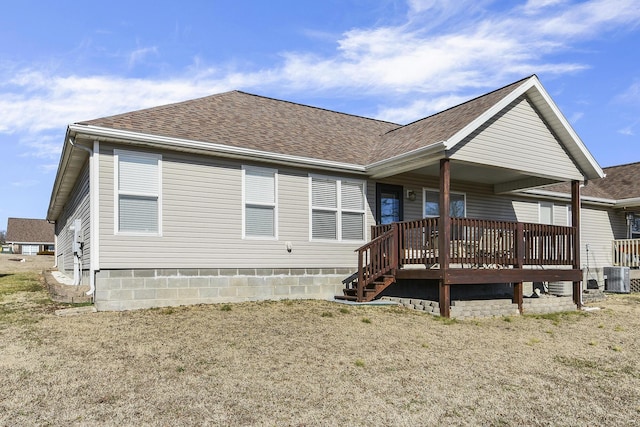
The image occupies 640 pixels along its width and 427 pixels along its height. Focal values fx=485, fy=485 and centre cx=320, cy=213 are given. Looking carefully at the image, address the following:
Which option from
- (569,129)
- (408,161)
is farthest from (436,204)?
(569,129)

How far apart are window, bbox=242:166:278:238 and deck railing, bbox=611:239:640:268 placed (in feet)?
49.0

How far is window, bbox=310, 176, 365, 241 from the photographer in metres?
12.1

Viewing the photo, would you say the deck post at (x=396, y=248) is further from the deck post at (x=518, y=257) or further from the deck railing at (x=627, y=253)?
the deck railing at (x=627, y=253)

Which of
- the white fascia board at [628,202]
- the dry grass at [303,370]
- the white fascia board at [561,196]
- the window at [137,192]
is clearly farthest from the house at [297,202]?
the white fascia board at [628,202]

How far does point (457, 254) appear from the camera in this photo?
414 inches

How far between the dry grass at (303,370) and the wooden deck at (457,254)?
1.51 metres

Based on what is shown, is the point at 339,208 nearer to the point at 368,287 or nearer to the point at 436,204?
the point at 368,287

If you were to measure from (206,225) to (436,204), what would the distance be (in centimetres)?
698

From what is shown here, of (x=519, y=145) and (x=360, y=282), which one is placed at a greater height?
(x=519, y=145)

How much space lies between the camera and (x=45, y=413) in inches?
176

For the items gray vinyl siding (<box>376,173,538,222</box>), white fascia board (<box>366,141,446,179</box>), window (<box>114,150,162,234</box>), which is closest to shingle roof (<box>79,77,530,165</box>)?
white fascia board (<box>366,141,446,179</box>)

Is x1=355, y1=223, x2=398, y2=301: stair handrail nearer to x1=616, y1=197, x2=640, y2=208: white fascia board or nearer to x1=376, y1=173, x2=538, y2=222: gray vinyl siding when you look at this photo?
x1=376, y1=173, x2=538, y2=222: gray vinyl siding

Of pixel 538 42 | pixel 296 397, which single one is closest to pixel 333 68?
pixel 538 42

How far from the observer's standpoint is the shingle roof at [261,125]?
1051 cm
